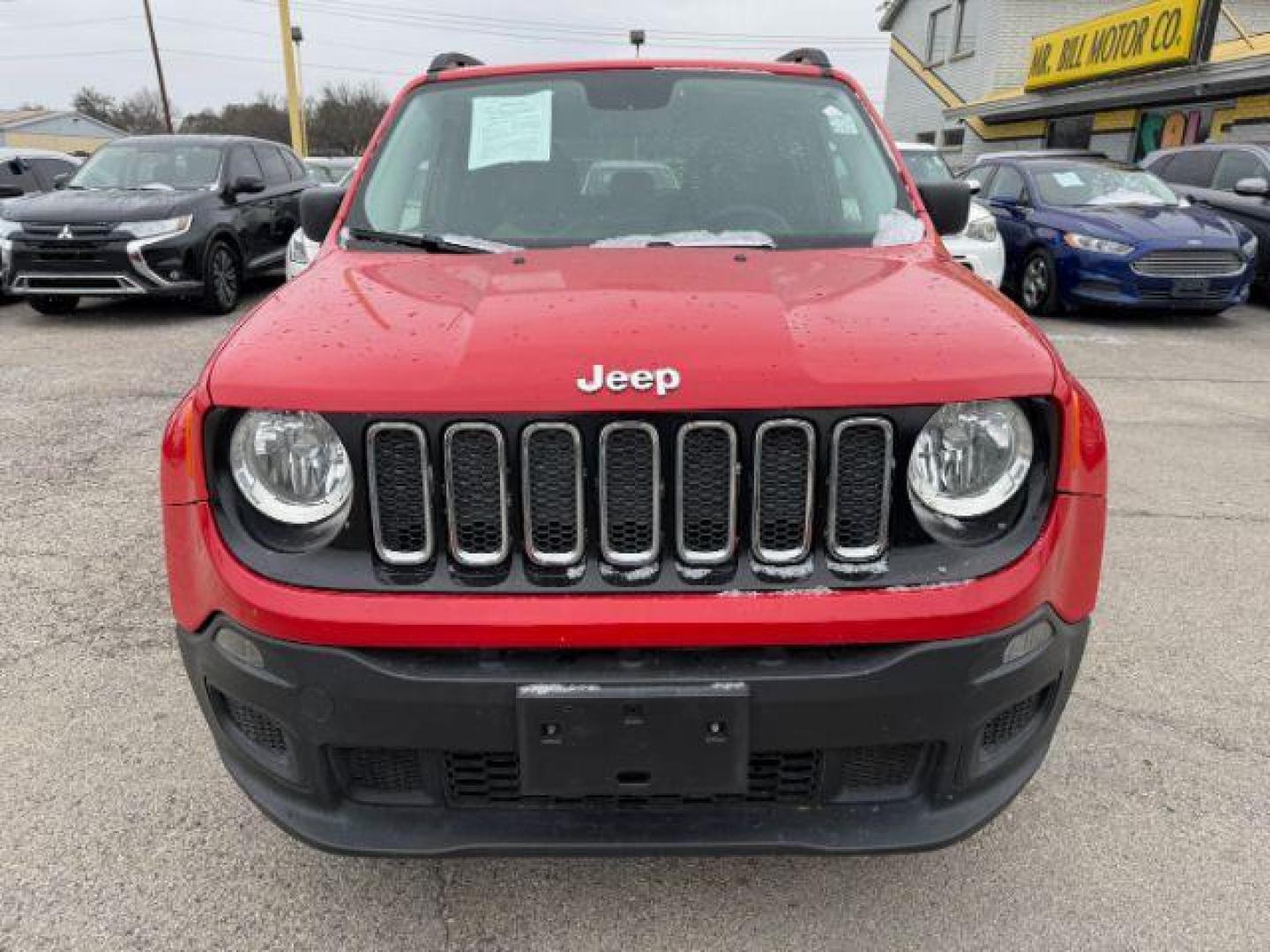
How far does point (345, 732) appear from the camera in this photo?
167 cm

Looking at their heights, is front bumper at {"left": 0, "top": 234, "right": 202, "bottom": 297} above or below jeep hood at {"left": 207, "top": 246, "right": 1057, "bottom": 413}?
below

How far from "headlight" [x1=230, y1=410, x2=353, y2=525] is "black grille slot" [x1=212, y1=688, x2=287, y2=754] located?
1.21 ft

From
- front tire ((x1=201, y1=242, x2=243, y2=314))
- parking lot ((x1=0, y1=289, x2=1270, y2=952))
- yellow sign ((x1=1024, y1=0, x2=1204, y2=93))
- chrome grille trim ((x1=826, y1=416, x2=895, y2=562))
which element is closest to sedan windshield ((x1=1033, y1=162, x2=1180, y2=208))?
parking lot ((x1=0, y1=289, x2=1270, y2=952))

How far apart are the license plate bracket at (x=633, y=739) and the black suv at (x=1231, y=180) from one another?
1069cm

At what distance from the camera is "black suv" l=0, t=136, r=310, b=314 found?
8469 mm

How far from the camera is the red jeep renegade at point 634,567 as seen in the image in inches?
64.1

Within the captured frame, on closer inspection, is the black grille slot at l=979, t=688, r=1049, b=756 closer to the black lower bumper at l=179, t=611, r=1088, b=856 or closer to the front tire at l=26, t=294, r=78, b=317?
the black lower bumper at l=179, t=611, r=1088, b=856

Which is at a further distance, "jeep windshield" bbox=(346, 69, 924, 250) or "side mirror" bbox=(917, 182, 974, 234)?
"side mirror" bbox=(917, 182, 974, 234)

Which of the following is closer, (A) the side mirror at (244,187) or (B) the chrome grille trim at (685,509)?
(B) the chrome grille trim at (685,509)

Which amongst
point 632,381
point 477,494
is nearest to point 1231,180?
point 632,381

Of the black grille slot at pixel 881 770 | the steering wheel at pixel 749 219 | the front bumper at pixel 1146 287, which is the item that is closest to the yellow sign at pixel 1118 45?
the front bumper at pixel 1146 287

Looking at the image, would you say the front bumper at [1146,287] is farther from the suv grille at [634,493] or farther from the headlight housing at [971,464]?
the suv grille at [634,493]

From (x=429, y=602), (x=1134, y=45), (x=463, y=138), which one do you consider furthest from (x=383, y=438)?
(x=1134, y=45)

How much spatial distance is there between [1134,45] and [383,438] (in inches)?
820
